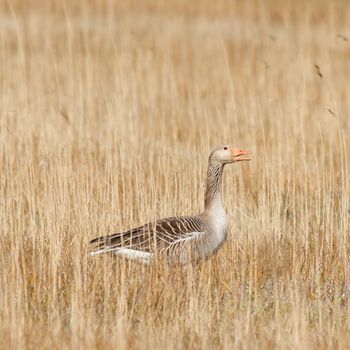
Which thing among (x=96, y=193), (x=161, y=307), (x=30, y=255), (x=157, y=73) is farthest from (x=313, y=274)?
(x=157, y=73)

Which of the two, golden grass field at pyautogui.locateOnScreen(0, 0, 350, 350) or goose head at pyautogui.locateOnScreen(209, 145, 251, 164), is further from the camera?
goose head at pyautogui.locateOnScreen(209, 145, 251, 164)

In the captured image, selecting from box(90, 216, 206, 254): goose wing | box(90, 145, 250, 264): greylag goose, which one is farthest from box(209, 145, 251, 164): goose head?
box(90, 216, 206, 254): goose wing

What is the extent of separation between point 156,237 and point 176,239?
0.53 feet

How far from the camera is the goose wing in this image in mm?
6785

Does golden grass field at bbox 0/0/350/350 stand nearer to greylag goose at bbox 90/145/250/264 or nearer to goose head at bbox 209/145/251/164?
greylag goose at bbox 90/145/250/264

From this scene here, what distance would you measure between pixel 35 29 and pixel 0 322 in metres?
14.9

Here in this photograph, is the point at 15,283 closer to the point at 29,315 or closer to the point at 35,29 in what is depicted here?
the point at 29,315

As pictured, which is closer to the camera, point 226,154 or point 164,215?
point 226,154

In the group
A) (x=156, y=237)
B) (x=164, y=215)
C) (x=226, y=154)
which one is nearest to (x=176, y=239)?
(x=156, y=237)

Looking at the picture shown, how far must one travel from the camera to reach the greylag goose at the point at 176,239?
6812 millimetres

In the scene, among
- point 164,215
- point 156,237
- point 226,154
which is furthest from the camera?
point 164,215

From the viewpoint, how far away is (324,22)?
24.3 meters

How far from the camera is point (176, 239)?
711 cm

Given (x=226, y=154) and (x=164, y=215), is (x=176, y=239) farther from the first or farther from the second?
(x=164, y=215)
